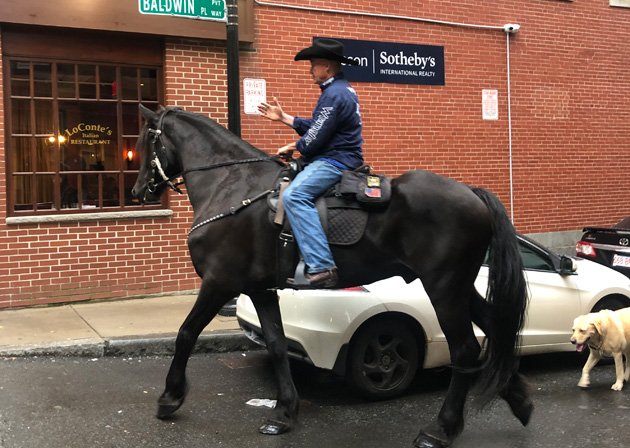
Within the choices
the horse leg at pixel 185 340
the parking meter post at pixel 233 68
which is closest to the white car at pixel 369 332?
the horse leg at pixel 185 340

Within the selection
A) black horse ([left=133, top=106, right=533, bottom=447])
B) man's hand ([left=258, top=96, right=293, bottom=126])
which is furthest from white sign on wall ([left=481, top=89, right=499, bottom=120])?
black horse ([left=133, top=106, right=533, bottom=447])

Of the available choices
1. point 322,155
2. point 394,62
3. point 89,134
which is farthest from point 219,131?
point 394,62

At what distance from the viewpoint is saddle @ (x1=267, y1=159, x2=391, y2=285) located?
14.9ft

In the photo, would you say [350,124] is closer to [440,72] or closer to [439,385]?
[439,385]

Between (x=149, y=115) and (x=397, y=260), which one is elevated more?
(x=149, y=115)

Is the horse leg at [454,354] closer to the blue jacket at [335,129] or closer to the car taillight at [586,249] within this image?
the blue jacket at [335,129]

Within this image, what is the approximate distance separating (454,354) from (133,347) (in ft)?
12.4

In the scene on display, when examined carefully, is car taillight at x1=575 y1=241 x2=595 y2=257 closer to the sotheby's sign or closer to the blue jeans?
the sotheby's sign

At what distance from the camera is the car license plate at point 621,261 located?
26.4 ft

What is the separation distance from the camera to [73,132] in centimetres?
887

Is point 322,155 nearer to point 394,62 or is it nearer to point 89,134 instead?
point 89,134

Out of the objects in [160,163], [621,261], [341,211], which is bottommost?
[621,261]

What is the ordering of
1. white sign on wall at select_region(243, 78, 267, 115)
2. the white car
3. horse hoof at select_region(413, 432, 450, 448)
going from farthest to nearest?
white sign on wall at select_region(243, 78, 267, 115) < the white car < horse hoof at select_region(413, 432, 450, 448)

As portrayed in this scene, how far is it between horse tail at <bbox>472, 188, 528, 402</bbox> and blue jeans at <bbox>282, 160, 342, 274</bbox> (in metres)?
1.18
